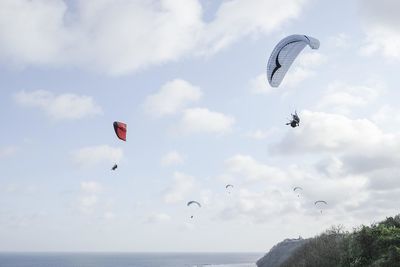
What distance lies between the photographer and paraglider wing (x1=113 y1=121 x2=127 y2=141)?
3225 cm

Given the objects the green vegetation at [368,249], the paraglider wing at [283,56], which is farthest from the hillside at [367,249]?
the paraglider wing at [283,56]

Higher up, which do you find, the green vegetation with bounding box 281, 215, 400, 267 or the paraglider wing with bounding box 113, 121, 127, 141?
the paraglider wing with bounding box 113, 121, 127, 141

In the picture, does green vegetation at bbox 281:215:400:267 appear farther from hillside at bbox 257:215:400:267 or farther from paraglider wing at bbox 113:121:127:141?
paraglider wing at bbox 113:121:127:141

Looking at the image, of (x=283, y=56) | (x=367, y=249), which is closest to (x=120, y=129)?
(x=283, y=56)

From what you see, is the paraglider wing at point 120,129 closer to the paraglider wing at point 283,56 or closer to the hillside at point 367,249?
the paraglider wing at point 283,56

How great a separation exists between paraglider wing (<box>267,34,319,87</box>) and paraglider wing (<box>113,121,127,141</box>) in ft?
34.7

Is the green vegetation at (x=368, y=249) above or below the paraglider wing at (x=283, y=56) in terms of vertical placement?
below

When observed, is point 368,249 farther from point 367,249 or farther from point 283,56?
point 283,56

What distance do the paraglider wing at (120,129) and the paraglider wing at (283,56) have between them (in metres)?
10.6

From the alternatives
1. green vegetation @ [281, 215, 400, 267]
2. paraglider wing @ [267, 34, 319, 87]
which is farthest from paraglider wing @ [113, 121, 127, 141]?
green vegetation @ [281, 215, 400, 267]

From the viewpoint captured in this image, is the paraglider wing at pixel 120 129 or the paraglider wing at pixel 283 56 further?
the paraglider wing at pixel 120 129

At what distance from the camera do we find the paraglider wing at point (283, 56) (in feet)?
94.0

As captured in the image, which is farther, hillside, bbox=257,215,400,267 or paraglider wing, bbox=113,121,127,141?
paraglider wing, bbox=113,121,127,141

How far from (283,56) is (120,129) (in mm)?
12082
